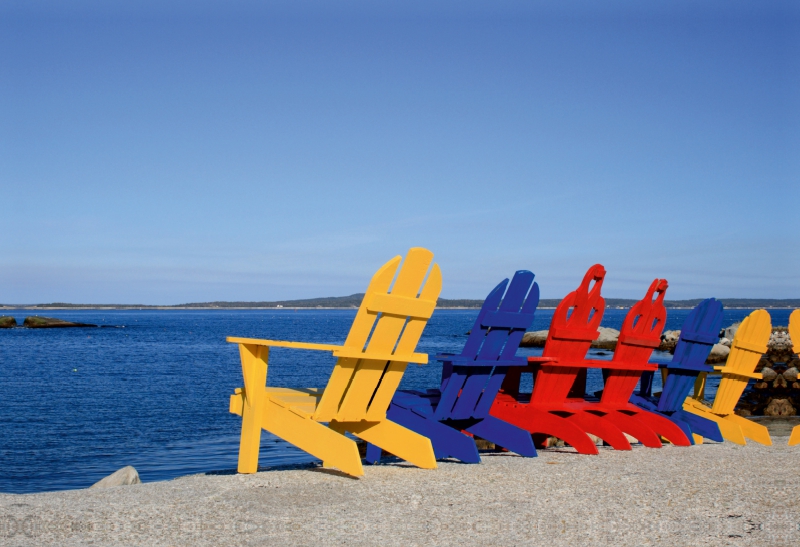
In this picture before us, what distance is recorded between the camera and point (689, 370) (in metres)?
8.56

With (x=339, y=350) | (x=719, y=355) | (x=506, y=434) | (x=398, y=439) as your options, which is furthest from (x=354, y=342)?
(x=719, y=355)

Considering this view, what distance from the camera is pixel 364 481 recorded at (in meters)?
5.62

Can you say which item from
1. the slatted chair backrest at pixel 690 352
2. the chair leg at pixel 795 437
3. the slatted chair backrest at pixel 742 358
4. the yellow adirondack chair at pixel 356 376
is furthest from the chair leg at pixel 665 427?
the yellow adirondack chair at pixel 356 376

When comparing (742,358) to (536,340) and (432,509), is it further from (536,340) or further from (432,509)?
(536,340)

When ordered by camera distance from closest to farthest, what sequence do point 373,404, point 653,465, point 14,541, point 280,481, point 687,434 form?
point 14,541, point 280,481, point 373,404, point 653,465, point 687,434

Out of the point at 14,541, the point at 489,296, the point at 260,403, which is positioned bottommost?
the point at 14,541

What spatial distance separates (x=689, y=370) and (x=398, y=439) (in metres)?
4.08

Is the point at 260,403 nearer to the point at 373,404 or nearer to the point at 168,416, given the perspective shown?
the point at 373,404

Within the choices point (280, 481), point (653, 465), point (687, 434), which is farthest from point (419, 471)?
point (687, 434)

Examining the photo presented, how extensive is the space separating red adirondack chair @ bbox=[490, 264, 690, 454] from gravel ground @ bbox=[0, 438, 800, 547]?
98 centimetres

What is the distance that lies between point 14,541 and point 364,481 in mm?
2406

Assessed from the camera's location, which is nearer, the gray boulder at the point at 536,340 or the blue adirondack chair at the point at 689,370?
the blue adirondack chair at the point at 689,370

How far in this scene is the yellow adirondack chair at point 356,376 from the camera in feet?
18.3

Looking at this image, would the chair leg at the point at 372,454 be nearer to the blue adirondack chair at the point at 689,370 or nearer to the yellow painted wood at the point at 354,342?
the yellow painted wood at the point at 354,342
